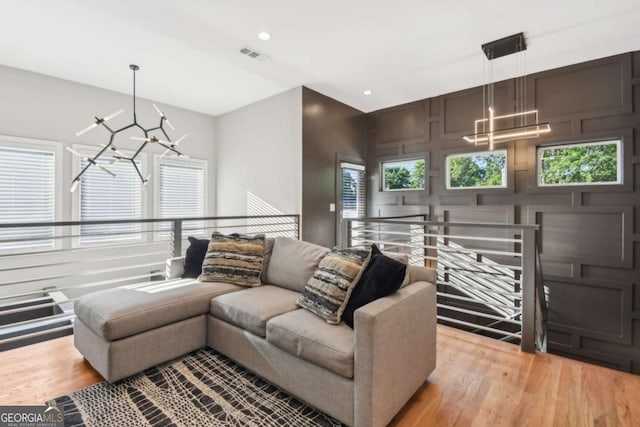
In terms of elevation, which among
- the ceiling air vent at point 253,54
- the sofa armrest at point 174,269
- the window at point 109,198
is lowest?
the sofa armrest at point 174,269

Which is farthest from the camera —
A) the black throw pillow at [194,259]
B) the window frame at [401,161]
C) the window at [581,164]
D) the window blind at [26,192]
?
the window frame at [401,161]

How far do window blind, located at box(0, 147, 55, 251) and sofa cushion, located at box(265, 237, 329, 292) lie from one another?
3093 millimetres

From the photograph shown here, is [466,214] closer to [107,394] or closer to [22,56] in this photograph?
[107,394]

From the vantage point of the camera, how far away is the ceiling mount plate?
10.2 feet

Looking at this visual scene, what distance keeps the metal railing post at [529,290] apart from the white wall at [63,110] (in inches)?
185

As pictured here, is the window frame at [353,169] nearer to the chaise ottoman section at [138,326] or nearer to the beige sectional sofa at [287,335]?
the beige sectional sofa at [287,335]

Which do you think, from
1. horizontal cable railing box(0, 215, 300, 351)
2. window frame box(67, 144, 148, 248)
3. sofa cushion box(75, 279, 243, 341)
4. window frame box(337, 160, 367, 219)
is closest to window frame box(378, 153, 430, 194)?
window frame box(337, 160, 367, 219)

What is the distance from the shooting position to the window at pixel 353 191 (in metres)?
5.19

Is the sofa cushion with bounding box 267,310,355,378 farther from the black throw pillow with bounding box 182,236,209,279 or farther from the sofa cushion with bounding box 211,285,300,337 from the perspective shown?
the black throw pillow with bounding box 182,236,209,279

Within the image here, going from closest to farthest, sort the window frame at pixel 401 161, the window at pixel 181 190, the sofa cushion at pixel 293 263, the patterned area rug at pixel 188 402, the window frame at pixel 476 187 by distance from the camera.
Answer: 1. the patterned area rug at pixel 188 402
2. the sofa cushion at pixel 293 263
3. the window frame at pixel 476 187
4. the window frame at pixel 401 161
5. the window at pixel 181 190

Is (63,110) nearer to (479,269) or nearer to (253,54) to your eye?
(253,54)

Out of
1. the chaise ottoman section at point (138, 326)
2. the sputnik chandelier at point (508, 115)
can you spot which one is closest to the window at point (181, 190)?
the chaise ottoman section at point (138, 326)

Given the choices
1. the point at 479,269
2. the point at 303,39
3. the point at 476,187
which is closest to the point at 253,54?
the point at 303,39

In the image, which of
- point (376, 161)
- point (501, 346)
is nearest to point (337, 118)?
point (376, 161)
